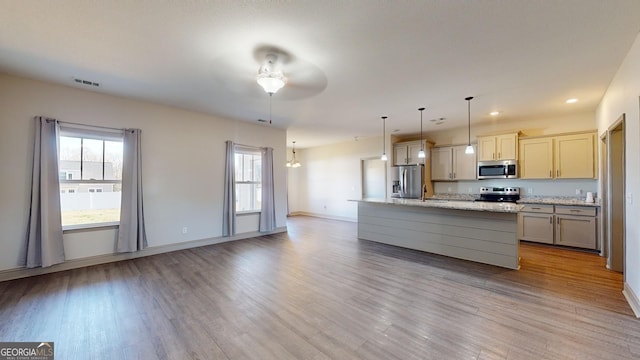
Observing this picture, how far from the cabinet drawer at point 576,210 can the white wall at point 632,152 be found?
2059 millimetres

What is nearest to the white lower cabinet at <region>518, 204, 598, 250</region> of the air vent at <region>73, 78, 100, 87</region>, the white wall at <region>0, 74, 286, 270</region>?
the white wall at <region>0, 74, 286, 270</region>

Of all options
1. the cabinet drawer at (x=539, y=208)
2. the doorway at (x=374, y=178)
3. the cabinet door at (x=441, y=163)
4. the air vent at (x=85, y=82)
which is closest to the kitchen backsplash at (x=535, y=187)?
the cabinet door at (x=441, y=163)

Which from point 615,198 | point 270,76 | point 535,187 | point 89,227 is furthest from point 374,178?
point 89,227

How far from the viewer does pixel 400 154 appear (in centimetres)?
723

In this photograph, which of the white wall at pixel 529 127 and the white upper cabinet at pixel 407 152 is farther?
the white upper cabinet at pixel 407 152

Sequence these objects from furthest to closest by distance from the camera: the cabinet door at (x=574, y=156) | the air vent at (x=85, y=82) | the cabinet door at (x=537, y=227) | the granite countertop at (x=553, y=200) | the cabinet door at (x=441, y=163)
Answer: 1. the cabinet door at (x=441, y=163)
2. the cabinet door at (x=537, y=227)
3. the cabinet door at (x=574, y=156)
4. the granite countertop at (x=553, y=200)
5. the air vent at (x=85, y=82)

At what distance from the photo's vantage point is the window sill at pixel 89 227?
3.79 metres

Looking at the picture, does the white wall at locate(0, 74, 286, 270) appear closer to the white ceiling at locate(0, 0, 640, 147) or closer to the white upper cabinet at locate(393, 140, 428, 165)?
the white ceiling at locate(0, 0, 640, 147)

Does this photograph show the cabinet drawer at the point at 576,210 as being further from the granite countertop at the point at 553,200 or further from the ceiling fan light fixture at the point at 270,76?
the ceiling fan light fixture at the point at 270,76

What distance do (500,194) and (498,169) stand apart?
1.95ft

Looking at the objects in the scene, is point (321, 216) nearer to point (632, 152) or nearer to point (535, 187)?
point (535, 187)

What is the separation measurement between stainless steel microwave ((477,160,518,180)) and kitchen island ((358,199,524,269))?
5.59 feet

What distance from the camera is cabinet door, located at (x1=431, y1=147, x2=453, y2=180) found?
6508mm

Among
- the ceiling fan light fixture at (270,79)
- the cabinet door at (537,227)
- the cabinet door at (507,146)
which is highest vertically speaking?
the ceiling fan light fixture at (270,79)
